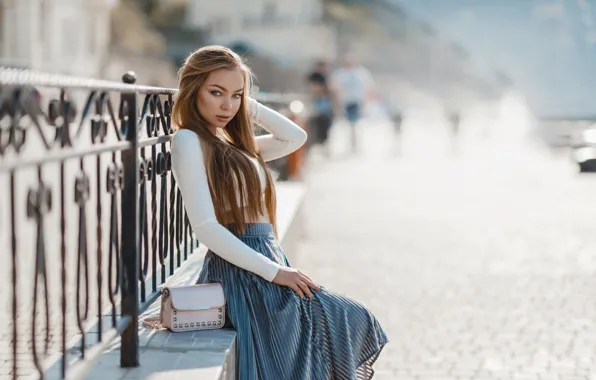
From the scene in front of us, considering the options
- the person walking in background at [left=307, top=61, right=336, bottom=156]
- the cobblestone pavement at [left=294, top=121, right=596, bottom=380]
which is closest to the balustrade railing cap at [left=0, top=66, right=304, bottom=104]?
the cobblestone pavement at [left=294, top=121, right=596, bottom=380]

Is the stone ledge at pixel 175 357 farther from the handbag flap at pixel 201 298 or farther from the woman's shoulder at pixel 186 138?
the woman's shoulder at pixel 186 138

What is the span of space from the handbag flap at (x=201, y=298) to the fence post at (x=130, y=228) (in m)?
0.29

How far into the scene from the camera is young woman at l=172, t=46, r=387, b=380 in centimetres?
372

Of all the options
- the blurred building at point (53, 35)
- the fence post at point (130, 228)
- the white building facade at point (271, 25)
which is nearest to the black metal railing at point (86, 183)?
the fence post at point (130, 228)

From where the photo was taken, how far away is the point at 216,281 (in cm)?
390

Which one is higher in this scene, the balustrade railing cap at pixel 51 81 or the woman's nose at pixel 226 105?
the balustrade railing cap at pixel 51 81

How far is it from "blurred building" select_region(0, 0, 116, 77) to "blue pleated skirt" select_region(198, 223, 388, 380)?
1854 inches

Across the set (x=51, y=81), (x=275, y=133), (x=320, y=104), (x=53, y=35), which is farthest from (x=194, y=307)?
(x=53, y=35)

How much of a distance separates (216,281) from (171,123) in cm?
70

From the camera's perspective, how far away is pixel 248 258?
378 centimetres

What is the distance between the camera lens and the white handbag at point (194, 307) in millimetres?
3738

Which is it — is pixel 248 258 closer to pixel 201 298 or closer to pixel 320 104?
pixel 201 298

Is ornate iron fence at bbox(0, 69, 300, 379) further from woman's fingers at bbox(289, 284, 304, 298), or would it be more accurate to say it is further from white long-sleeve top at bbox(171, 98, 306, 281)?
woman's fingers at bbox(289, 284, 304, 298)

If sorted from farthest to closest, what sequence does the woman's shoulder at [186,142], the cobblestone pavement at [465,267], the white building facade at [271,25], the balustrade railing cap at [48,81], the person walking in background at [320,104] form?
the white building facade at [271,25], the person walking in background at [320,104], the cobblestone pavement at [465,267], the woman's shoulder at [186,142], the balustrade railing cap at [48,81]
